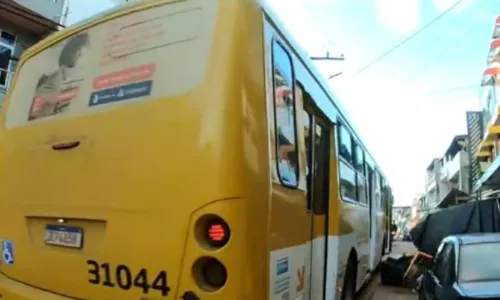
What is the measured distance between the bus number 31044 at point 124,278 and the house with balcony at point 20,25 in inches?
710

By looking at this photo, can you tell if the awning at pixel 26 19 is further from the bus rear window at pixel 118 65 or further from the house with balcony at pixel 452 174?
the house with balcony at pixel 452 174

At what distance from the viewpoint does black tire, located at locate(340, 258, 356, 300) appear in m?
6.94

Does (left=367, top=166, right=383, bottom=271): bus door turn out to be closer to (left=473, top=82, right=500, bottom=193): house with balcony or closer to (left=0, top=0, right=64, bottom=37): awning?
(left=473, top=82, right=500, bottom=193): house with balcony

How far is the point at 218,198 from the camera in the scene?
8.70 feet

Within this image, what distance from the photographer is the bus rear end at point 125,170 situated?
8.89ft

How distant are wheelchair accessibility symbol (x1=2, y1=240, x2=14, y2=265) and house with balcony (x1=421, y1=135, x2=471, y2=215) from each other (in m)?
22.3

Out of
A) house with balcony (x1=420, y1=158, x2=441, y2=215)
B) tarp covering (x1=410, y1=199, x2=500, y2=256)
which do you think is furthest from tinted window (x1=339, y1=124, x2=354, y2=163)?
house with balcony (x1=420, y1=158, x2=441, y2=215)

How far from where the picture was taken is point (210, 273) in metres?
2.70

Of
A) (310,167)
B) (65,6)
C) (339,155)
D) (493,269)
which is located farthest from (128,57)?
(65,6)

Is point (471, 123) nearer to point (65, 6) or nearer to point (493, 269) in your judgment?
point (65, 6)

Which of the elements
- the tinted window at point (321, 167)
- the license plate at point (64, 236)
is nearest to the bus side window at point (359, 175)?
the tinted window at point (321, 167)

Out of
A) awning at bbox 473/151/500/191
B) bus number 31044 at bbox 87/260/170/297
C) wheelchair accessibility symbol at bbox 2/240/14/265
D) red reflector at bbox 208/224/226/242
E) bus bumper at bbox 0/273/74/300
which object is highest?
awning at bbox 473/151/500/191

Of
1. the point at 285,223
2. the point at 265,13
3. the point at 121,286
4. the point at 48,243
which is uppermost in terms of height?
the point at 265,13

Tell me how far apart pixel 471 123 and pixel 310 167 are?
45725 mm
